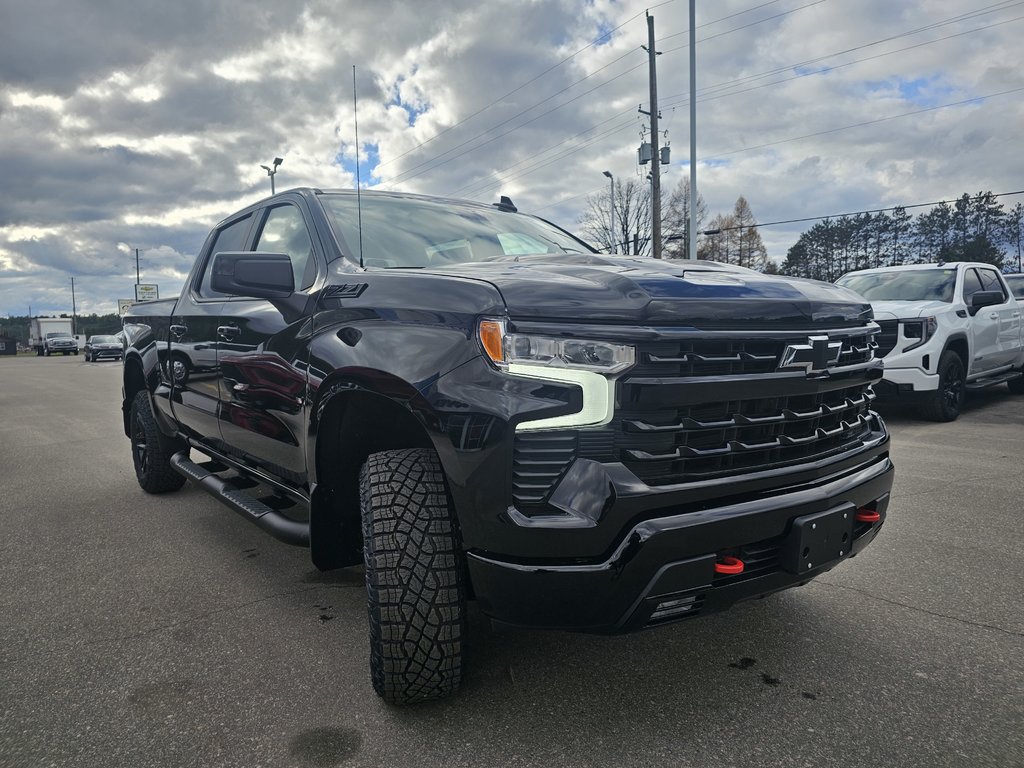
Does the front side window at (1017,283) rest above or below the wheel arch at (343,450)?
above

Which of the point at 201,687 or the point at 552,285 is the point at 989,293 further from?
the point at 201,687

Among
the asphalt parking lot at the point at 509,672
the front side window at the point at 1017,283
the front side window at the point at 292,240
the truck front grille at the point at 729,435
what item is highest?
the front side window at the point at 1017,283

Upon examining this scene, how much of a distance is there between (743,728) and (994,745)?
0.64 m

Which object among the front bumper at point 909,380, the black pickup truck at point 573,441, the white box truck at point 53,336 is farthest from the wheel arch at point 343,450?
the white box truck at point 53,336

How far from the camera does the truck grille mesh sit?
1819mm

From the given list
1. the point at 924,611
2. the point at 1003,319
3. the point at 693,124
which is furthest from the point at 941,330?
the point at 693,124

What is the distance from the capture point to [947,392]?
748 cm

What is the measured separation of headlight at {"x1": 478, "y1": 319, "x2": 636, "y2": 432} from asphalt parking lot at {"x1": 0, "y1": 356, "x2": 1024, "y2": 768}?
908 millimetres

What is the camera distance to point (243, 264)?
2.66m

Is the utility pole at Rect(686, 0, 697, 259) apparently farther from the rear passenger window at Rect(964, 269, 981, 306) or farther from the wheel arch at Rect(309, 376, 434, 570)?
the wheel arch at Rect(309, 376, 434, 570)

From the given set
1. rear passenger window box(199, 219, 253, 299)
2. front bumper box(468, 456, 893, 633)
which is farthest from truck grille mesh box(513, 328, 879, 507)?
rear passenger window box(199, 219, 253, 299)

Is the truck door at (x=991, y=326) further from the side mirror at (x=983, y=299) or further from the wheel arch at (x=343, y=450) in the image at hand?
the wheel arch at (x=343, y=450)

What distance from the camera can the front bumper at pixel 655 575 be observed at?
181cm

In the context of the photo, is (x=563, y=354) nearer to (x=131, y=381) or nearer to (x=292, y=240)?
(x=292, y=240)
